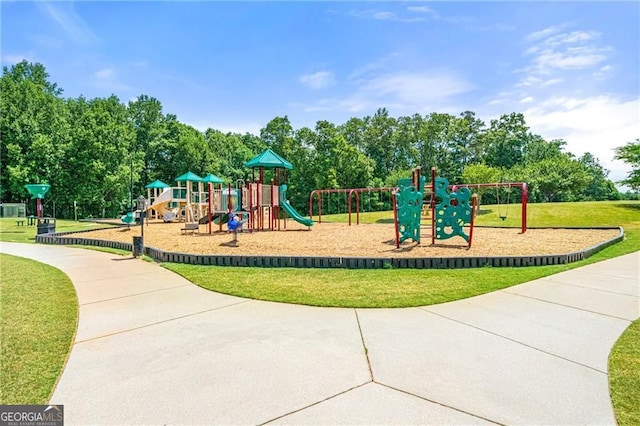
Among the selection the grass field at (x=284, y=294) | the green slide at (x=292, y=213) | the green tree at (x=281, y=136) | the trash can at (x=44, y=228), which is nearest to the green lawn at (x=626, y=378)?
the grass field at (x=284, y=294)

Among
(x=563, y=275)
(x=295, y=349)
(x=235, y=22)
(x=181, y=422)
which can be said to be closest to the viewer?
(x=181, y=422)

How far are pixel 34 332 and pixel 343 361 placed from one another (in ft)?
10.4

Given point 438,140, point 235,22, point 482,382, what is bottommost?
point 482,382

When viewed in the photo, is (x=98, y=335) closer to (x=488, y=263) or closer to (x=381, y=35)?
(x=488, y=263)

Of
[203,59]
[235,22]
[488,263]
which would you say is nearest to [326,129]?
[203,59]

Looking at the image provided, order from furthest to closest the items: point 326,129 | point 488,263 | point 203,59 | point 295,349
Answer: point 326,129
point 203,59
point 488,263
point 295,349

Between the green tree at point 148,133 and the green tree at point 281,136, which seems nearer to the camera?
the green tree at point 148,133

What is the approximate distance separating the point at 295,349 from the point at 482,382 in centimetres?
155

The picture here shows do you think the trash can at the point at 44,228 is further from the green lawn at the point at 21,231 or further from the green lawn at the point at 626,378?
the green lawn at the point at 626,378

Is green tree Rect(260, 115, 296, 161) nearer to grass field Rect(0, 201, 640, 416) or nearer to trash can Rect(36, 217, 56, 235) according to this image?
trash can Rect(36, 217, 56, 235)

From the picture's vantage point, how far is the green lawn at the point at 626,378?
2.25 meters

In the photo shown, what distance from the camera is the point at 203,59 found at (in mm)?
13656

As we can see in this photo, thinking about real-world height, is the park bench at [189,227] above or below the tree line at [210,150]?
below

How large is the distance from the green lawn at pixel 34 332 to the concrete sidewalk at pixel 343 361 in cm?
13
